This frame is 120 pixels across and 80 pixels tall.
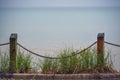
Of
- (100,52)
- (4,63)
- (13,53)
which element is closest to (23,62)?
(13,53)

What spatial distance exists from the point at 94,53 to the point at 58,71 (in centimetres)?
A: 114

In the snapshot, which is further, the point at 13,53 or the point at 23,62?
the point at 23,62

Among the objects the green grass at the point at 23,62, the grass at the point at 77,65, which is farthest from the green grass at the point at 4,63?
the grass at the point at 77,65

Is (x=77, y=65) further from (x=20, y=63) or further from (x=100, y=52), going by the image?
(x=20, y=63)

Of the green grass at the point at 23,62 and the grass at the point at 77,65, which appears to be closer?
the grass at the point at 77,65

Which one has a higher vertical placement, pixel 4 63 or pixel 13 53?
pixel 13 53

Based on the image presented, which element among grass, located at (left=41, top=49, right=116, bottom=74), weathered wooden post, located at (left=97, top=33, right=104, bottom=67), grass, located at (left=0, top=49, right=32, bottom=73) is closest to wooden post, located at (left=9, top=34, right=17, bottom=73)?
grass, located at (left=0, top=49, right=32, bottom=73)

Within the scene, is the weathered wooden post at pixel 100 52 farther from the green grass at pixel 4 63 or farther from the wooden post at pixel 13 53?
the green grass at pixel 4 63

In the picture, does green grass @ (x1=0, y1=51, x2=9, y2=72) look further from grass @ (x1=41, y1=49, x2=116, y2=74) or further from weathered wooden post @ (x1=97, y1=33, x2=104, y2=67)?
weathered wooden post @ (x1=97, y1=33, x2=104, y2=67)

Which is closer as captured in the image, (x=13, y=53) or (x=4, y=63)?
(x=13, y=53)

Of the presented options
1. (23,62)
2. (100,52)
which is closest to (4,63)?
(23,62)

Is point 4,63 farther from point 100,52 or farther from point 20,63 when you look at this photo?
point 100,52

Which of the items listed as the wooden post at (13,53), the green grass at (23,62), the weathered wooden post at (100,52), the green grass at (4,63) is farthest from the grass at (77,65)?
the green grass at (4,63)

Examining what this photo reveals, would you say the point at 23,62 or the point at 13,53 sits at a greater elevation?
the point at 13,53
